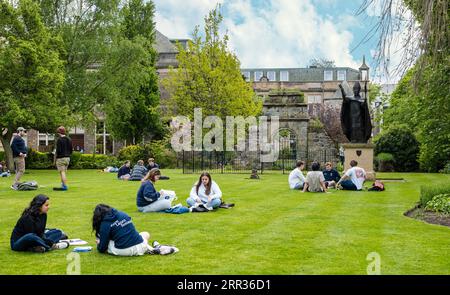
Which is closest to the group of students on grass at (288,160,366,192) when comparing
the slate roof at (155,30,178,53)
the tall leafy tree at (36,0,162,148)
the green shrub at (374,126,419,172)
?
the green shrub at (374,126,419,172)

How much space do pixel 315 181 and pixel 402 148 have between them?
20838 millimetres

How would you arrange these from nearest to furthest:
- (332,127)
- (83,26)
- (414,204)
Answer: (414,204)
(83,26)
(332,127)

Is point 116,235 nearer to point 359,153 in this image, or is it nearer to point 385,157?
point 359,153

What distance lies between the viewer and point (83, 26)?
38438 millimetres

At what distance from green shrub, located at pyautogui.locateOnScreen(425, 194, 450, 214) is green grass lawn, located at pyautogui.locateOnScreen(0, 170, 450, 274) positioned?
2.16 ft

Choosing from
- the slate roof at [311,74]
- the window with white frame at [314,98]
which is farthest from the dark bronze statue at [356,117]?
the slate roof at [311,74]

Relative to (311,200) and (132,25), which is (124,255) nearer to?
(311,200)

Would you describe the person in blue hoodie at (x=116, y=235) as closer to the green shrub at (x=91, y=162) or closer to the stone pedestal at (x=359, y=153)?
the stone pedestal at (x=359, y=153)

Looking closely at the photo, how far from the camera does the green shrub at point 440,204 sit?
42.7 feet

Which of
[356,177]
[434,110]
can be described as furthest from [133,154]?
[356,177]

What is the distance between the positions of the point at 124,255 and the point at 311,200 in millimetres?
8984

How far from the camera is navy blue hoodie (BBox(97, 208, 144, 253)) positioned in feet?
26.8

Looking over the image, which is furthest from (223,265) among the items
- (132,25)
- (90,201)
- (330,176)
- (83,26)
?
(132,25)
